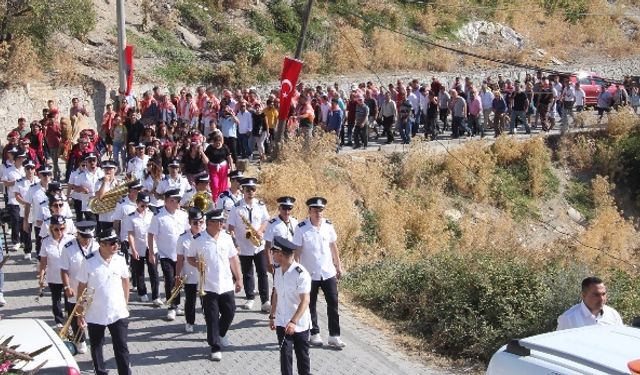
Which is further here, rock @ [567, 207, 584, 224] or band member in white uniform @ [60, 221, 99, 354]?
rock @ [567, 207, 584, 224]

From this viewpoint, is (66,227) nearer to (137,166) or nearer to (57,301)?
(57,301)

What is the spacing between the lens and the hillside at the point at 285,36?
23.4 meters

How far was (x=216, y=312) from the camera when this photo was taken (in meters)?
9.94

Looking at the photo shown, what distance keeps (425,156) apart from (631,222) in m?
5.98

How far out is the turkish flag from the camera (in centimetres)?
1842

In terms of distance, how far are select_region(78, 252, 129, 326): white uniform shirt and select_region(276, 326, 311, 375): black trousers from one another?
5.54 feet

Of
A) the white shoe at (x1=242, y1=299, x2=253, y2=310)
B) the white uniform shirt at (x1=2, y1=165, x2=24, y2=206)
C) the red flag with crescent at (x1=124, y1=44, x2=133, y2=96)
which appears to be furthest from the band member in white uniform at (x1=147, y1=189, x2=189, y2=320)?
the red flag with crescent at (x1=124, y1=44, x2=133, y2=96)

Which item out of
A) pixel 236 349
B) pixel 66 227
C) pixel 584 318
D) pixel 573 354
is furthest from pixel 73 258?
pixel 573 354

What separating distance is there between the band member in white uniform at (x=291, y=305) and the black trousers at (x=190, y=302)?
206 centimetres

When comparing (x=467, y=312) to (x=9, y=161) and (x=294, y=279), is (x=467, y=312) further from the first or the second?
(x=9, y=161)

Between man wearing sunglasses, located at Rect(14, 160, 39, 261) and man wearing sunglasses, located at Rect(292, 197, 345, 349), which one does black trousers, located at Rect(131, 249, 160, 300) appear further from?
man wearing sunglasses, located at Rect(14, 160, 39, 261)

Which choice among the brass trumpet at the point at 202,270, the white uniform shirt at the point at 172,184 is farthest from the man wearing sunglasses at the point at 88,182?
the brass trumpet at the point at 202,270

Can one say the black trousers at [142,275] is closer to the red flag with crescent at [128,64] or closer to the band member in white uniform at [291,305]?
the band member in white uniform at [291,305]

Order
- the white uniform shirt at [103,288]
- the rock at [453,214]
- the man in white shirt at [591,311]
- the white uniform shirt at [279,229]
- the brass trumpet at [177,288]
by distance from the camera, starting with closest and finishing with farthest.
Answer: the man in white shirt at [591,311]
the white uniform shirt at [103,288]
the brass trumpet at [177,288]
the white uniform shirt at [279,229]
the rock at [453,214]
